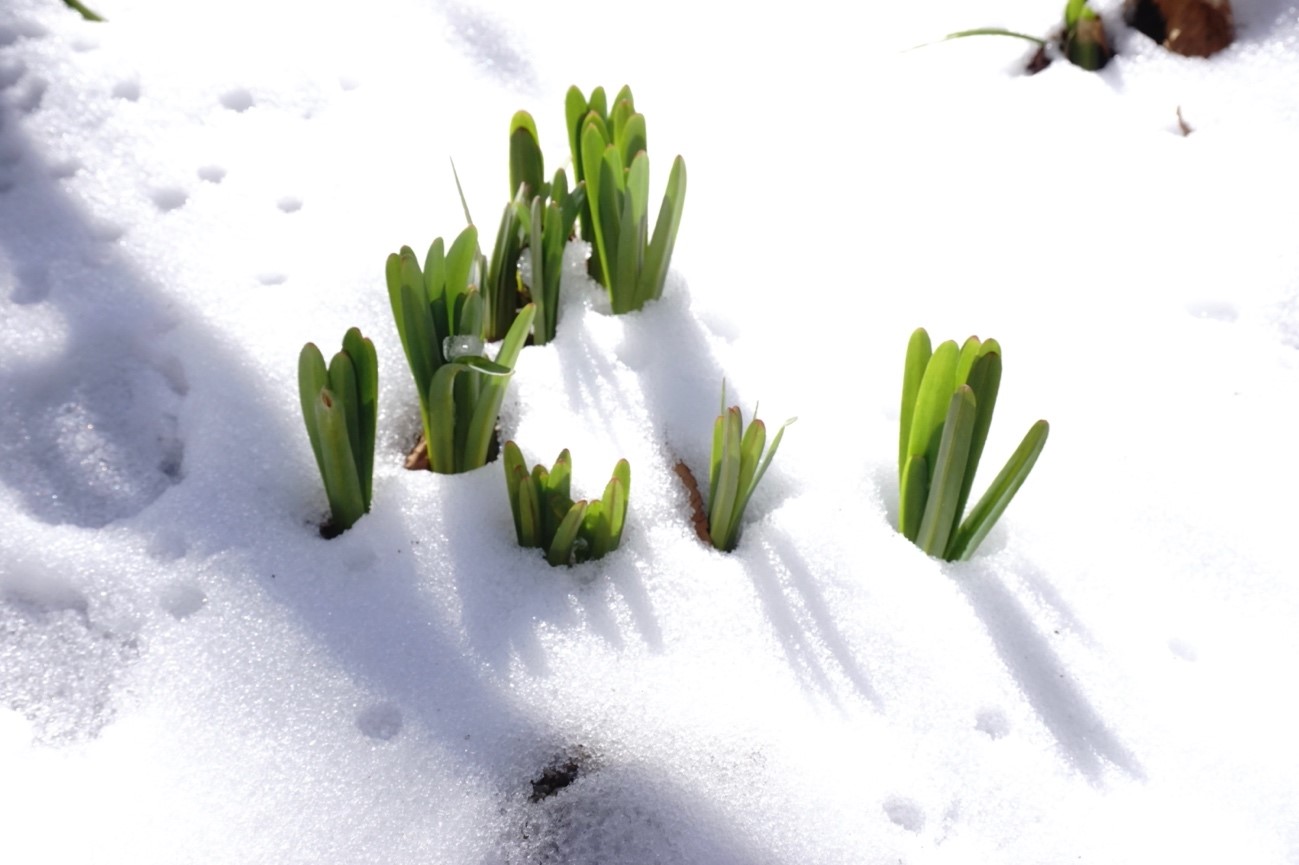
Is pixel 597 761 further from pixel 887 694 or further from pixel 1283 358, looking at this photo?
pixel 1283 358

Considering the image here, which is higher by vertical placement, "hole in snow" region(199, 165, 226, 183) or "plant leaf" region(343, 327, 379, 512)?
"hole in snow" region(199, 165, 226, 183)

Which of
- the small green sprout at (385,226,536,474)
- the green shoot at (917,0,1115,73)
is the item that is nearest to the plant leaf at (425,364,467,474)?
the small green sprout at (385,226,536,474)

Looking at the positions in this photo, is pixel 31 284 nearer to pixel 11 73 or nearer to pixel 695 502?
pixel 11 73

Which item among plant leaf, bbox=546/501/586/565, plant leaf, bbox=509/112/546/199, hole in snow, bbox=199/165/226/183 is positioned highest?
plant leaf, bbox=509/112/546/199

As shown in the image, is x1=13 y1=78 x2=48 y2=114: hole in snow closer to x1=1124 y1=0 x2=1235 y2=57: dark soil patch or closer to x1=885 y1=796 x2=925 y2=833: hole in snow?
x1=885 y1=796 x2=925 y2=833: hole in snow

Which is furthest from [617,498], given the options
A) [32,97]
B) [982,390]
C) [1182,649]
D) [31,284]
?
[32,97]

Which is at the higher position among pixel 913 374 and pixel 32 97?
pixel 32 97

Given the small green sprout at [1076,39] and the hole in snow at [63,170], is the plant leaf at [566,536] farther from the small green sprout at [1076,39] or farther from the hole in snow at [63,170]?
the small green sprout at [1076,39]
